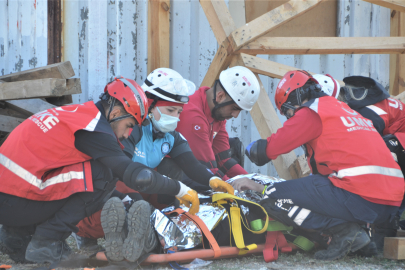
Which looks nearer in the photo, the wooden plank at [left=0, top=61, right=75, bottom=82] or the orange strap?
the orange strap

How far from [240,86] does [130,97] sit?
5.00ft

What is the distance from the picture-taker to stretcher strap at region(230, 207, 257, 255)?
2617mm

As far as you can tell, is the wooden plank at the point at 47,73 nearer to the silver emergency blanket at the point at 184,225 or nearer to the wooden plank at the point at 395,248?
the silver emergency blanket at the point at 184,225

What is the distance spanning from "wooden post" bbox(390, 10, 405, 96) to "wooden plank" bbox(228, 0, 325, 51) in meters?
2.50

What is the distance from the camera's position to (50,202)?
2.48 meters

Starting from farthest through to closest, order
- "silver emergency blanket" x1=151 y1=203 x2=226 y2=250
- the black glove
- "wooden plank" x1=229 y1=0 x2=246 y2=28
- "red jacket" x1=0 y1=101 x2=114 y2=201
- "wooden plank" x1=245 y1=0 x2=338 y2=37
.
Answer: "wooden plank" x1=245 y1=0 x2=338 y2=37, "wooden plank" x1=229 y1=0 x2=246 y2=28, the black glove, "silver emergency blanket" x1=151 y1=203 x2=226 y2=250, "red jacket" x1=0 y1=101 x2=114 y2=201

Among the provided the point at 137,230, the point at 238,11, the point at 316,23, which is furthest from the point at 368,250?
the point at 316,23

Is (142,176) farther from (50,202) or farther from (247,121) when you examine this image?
(247,121)

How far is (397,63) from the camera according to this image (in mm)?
6145

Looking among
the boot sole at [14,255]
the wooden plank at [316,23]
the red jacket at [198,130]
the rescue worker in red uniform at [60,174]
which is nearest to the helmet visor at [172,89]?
the red jacket at [198,130]

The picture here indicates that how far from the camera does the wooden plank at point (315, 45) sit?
13.7 feet

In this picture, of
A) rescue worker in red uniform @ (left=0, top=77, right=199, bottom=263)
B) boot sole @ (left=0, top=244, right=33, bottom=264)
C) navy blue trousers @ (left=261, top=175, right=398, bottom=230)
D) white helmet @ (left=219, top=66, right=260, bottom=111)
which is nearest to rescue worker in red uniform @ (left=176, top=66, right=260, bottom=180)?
white helmet @ (left=219, top=66, right=260, bottom=111)

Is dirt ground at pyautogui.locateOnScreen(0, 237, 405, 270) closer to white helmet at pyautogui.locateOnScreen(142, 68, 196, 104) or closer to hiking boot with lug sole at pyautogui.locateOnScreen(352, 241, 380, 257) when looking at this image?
hiking boot with lug sole at pyautogui.locateOnScreen(352, 241, 380, 257)

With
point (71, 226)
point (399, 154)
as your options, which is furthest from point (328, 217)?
point (71, 226)
